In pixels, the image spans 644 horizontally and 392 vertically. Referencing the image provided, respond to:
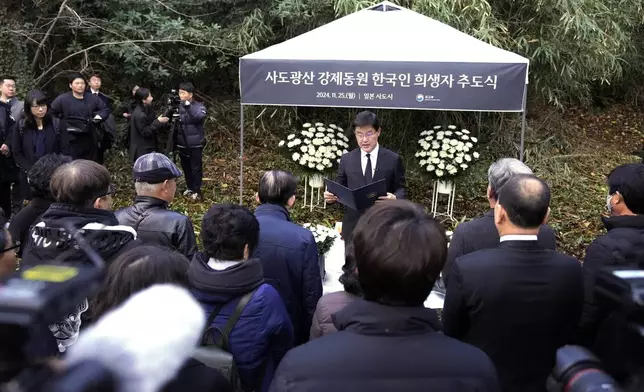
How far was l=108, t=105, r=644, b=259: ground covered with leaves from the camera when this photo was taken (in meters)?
7.56

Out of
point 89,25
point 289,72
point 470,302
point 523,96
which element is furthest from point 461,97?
point 89,25

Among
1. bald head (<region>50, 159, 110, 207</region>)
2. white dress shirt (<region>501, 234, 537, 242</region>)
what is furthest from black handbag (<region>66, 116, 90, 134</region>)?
white dress shirt (<region>501, 234, 537, 242</region>)

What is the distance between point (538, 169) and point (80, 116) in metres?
7.17

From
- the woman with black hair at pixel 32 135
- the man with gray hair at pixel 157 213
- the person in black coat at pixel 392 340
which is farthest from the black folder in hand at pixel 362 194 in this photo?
the woman with black hair at pixel 32 135

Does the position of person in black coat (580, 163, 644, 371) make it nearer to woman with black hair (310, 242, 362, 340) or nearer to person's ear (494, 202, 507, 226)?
person's ear (494, 202, 507, 226)

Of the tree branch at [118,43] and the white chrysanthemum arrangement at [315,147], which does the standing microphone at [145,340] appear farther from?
the tree branch at [118,43]

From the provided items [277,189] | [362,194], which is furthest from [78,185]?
[362,194]

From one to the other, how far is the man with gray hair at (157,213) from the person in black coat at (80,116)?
179 inches

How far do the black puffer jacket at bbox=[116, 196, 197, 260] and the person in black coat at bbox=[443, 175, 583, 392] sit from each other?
1327 mm

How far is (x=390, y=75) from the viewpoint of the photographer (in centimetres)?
559

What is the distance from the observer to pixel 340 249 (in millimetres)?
5160

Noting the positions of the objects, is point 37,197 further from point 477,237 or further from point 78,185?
point 477,237

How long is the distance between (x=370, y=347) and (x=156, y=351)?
47 centimetres

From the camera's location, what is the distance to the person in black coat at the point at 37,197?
9.86ft
